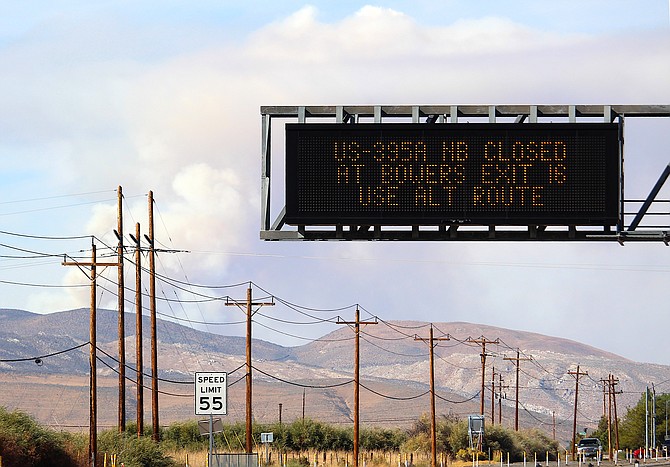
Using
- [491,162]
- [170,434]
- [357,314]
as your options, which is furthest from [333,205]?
[170,434]

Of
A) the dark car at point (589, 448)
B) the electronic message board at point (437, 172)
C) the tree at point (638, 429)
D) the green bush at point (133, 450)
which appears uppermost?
the electronic message board at point (437, 172)

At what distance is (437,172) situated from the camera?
69.9 ft

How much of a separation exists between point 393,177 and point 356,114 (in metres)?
1.54

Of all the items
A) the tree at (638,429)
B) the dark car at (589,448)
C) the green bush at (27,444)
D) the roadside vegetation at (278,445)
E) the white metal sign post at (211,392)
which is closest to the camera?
the white metal sign post at (211,392)

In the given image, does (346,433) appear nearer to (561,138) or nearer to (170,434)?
(170,434)

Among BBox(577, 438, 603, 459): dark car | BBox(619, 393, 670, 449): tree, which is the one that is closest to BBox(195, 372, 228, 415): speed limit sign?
BBox(577, 438, 603, 459): dark car

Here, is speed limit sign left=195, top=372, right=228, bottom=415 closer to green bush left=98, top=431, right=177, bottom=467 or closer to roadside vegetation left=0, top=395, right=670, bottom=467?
roadside vegetation left=0, top=395, right=670, bottom=467

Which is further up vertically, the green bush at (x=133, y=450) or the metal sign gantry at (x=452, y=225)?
the metal sign gantry at (x=452, y=225)

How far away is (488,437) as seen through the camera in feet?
334

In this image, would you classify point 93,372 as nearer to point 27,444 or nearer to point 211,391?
point 27,444

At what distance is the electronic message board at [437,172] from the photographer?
69.7ft

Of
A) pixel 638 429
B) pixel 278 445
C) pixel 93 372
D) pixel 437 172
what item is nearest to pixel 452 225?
pixel 437 172

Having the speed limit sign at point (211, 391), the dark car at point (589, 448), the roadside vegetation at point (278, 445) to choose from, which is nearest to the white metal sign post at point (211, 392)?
the speed limit sign at point (211, 391)

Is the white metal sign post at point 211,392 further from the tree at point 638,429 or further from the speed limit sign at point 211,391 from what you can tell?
the tree at point 638,429
